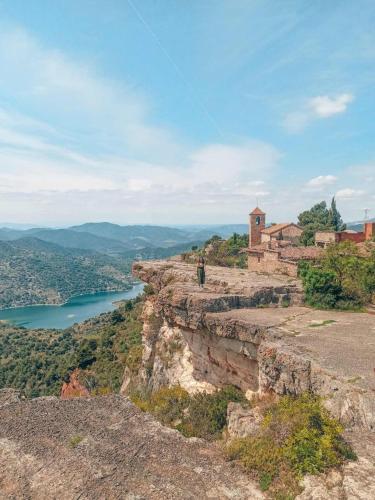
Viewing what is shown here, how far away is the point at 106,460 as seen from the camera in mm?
9555

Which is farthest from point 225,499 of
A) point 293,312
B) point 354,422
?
point 293,312

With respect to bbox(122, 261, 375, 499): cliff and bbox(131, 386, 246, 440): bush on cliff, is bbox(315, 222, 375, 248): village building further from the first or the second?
bbox(131, 386, 246, 440): bush on cliff

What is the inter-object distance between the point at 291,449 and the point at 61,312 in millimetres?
133284

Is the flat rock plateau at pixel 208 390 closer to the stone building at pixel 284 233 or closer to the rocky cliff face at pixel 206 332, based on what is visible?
the rocky cliff face at pixel 206 332

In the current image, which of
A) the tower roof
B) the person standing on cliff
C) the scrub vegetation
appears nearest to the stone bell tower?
the tower roof

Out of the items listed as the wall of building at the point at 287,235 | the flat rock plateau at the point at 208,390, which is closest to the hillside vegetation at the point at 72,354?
the flat rock plateau at the point at 208,390

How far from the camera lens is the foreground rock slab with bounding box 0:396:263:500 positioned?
8320mm

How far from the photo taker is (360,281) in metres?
19.5

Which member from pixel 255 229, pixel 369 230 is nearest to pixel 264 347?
pixel 369 230

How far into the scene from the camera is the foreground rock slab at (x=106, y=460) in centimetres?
832

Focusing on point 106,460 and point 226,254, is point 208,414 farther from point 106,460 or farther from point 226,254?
point 226,254

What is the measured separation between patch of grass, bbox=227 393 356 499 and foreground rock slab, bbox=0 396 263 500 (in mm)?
428

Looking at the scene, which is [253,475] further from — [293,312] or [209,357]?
[293,312]

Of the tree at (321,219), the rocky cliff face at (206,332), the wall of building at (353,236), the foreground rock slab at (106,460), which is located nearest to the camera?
the foreground rock slab at (106,460)
